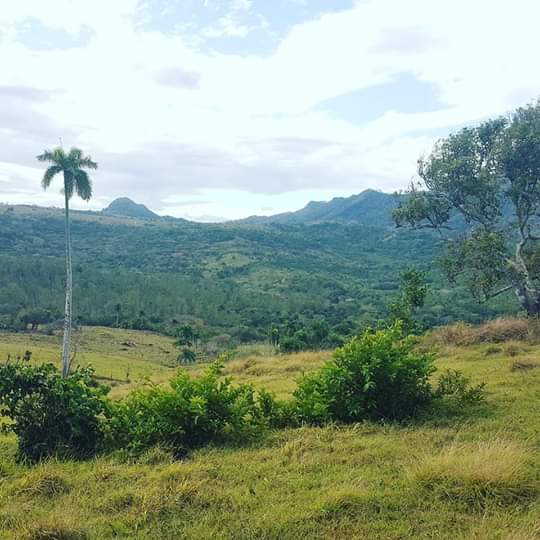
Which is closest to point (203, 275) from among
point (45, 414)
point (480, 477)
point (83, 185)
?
point (83, 185)

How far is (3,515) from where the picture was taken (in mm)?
5488

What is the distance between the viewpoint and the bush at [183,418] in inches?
295

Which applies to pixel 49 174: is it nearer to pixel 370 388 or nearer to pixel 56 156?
pixel 56 156

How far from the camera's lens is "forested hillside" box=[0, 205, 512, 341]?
86.8 metres

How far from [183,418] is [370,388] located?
2833mm

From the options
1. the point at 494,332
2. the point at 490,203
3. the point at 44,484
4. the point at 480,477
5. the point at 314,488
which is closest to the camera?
the point at 480,477

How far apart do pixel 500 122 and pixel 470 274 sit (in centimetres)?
496

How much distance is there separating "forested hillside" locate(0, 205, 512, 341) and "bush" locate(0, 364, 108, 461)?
44735mm

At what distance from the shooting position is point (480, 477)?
5.47 m

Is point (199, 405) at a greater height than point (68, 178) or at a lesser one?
lesser

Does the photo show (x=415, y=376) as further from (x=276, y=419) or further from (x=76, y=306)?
(x=76, y=306)

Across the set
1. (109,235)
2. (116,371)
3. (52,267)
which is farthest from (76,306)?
(109,235)

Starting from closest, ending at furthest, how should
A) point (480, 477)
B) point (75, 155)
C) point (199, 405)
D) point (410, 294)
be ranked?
point (480, 477), point (199, 405), point (410, 294), point (75, 155)

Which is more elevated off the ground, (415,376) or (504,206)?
(504,206)
